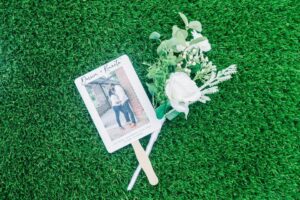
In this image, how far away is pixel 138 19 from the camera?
1.42 metres

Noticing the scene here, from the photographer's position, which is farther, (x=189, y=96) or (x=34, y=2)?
(x=34, y=2)

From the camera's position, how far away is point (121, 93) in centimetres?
140

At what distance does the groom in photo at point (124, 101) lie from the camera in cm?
140

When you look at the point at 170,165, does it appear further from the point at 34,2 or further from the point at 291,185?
the point at 34,2

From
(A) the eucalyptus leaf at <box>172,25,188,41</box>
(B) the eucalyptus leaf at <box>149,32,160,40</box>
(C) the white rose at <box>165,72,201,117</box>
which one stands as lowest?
(C) the white rose at <box>165,72,201,117</box>

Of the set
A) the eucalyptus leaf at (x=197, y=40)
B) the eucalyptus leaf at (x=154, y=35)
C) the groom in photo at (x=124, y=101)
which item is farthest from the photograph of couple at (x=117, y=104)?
the eucalyptus leaf at (x=197, y=40)

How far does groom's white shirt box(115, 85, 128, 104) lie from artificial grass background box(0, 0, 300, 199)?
101mm

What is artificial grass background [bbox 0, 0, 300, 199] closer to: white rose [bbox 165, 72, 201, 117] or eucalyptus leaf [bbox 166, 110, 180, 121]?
eucalyptus leaf [bbox 166, 110, 180, 121]

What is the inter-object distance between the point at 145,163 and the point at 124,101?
25 centimetres

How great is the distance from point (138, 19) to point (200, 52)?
0.28 metres

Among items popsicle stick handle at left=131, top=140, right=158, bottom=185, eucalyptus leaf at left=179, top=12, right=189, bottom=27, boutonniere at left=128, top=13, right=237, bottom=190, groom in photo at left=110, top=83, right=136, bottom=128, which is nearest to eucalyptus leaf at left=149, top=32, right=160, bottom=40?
boutonniere at left=128, top=13, right=237, bottom=190

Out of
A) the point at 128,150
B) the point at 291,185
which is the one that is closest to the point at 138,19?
the point at 128,150

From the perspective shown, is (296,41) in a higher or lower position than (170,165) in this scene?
higher

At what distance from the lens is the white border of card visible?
140 cm
